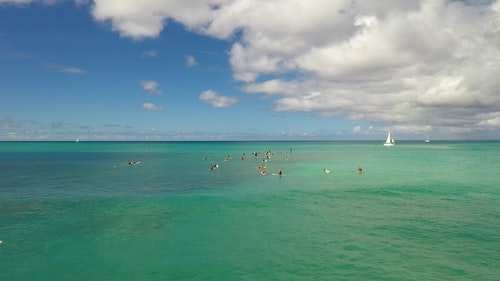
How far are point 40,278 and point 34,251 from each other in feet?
15.8

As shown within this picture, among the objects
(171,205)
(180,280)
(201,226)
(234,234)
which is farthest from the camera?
(171,205)

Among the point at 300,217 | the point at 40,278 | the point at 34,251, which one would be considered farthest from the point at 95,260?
the point at 300,217

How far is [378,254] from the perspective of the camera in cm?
2248

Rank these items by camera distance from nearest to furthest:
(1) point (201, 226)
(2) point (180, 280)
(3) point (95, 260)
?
(2) point (180, 280), (3) point (95, 260), (1) point (201, 226)

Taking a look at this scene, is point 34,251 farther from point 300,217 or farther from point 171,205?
point 300,217

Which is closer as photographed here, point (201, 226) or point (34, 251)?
point (34, 251)

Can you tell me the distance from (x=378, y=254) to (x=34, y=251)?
24374mm

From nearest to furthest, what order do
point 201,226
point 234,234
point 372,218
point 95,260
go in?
point 95,260 → point 234,234 → point 201,226 → point 372,218

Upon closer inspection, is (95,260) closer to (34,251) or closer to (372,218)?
(34,251)

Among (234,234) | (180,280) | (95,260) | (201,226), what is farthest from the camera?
(201,226)

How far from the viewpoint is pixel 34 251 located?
23297 millimetres

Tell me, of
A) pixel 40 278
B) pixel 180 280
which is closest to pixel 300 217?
pixel 180 280

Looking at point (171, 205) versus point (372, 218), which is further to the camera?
point (171, 205)

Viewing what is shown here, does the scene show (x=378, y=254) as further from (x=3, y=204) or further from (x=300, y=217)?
(x=3, y=204)
